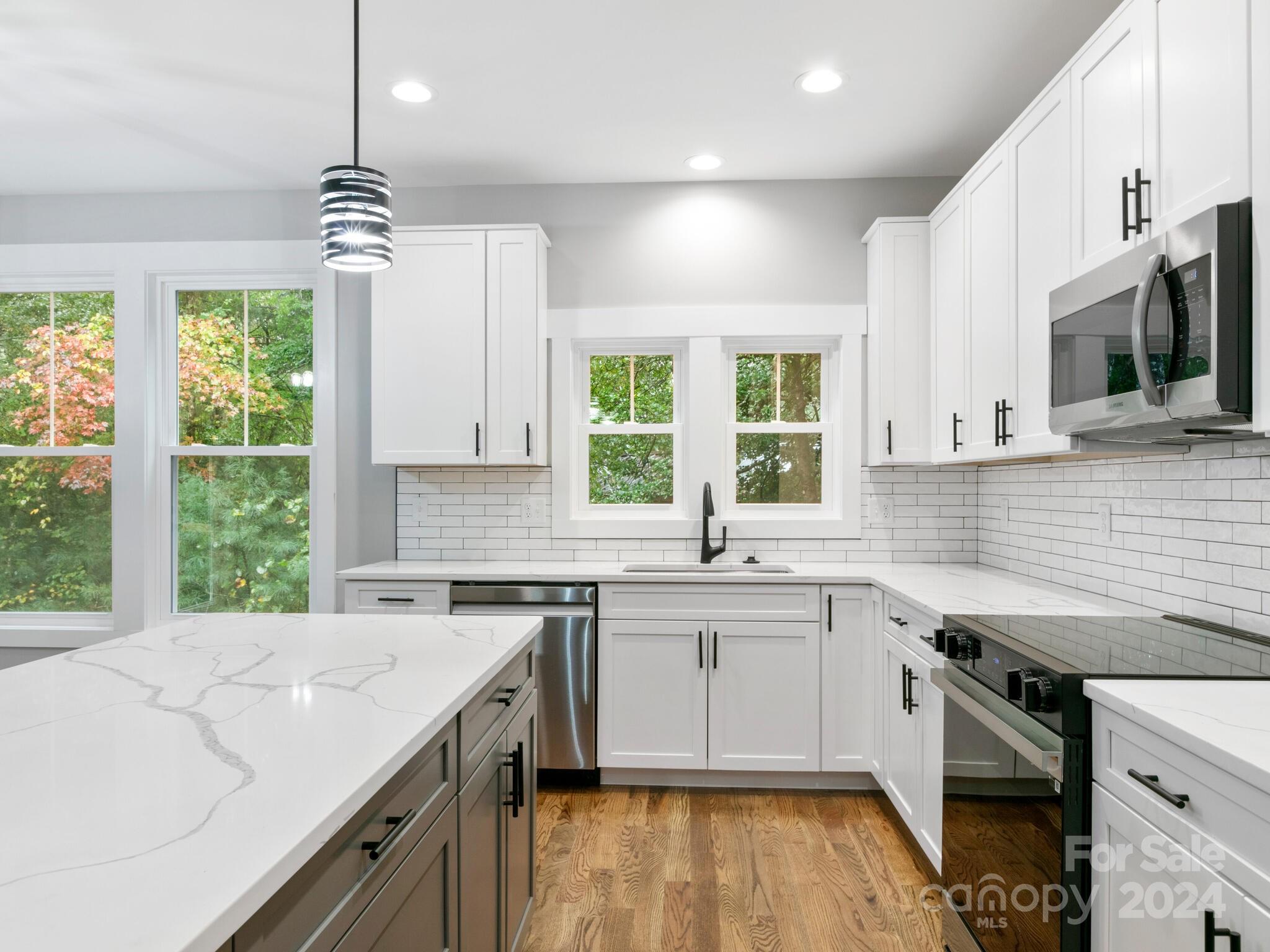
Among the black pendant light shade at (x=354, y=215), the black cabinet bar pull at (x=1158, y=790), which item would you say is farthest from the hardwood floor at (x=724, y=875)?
the black pendant light shade at (x=354, y=215)

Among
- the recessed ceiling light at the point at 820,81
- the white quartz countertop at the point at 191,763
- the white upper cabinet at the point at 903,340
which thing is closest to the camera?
the white quartz countertop at the point at 191,763

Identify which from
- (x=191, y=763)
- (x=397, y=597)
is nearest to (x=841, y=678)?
(x=397, y=597)

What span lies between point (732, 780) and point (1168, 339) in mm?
2379

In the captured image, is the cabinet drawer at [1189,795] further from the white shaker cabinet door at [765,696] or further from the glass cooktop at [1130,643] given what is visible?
the white shaker cabinet door at [765,696]

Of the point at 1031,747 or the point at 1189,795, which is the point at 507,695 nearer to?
the point at 1031,747

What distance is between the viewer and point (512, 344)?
342 cm

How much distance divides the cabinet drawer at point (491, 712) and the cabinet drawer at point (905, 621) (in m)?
1.26

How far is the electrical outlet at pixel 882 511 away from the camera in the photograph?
362 centimetres

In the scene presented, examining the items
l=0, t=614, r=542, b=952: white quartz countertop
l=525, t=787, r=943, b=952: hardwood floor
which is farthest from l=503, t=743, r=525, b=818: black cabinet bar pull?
l=525, t=787, r=943, b=952: hardwood floor

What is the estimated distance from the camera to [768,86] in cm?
276

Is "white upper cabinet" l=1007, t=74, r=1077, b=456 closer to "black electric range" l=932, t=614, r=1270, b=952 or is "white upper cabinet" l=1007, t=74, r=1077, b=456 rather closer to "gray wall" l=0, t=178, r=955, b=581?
"black electric range" l=932, t=614, r=1270, b=952

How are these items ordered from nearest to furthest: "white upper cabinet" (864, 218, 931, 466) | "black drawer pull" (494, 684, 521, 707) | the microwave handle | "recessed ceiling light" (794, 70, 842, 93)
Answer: the microwave handle → "black drawer pull" (494, 684, 521, 707) → "recessed ceiling light" (794, 70, 842, 93) → "white upper cabinet" (864, 218, 931, 466)

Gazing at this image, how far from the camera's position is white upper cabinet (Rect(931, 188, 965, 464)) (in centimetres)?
295

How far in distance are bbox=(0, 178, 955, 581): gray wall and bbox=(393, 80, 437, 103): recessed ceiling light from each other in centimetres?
88
